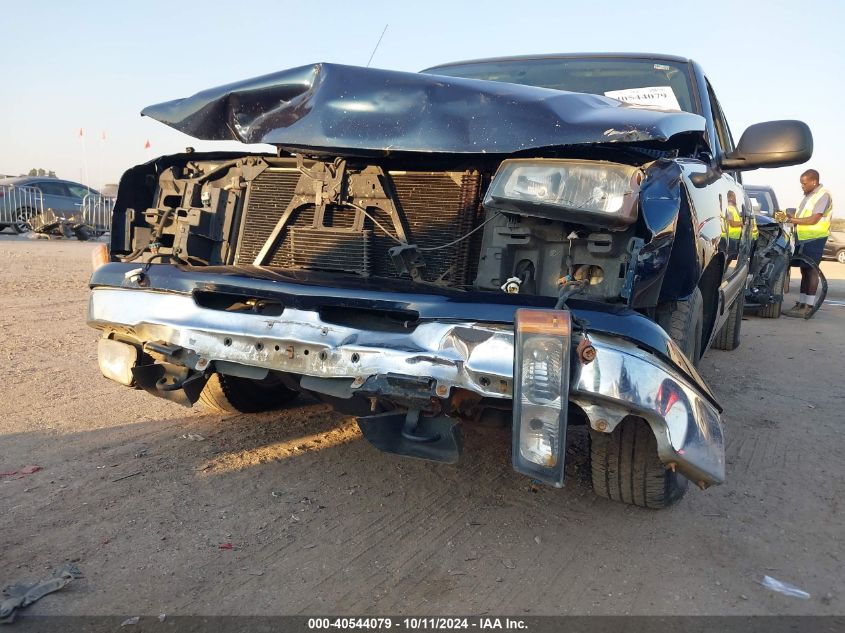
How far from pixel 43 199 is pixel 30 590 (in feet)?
58.4

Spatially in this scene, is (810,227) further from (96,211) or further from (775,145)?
(96,211)

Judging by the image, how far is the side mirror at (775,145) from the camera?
9.42 ft

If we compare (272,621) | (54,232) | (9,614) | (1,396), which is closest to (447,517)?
(272,621)

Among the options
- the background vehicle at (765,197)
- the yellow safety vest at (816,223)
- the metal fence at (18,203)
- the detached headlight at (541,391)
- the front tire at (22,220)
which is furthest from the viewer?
the front tire at (22,220)

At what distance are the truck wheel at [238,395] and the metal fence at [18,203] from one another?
15.9 m

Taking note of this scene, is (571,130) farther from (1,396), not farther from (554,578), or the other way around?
(1,396)

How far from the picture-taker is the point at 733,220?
3.89 m

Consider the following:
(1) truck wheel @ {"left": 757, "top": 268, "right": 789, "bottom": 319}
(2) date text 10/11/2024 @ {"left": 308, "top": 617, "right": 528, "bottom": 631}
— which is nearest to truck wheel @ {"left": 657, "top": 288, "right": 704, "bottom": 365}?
(2) date text 10/11/2024 @ {"left": 308, "top": 617, "right": 528, "bottom": 631}

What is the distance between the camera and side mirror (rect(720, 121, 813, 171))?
113 inches

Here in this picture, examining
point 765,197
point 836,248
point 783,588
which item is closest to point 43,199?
point 765,197

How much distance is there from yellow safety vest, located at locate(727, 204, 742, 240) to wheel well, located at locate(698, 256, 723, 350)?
0.28m

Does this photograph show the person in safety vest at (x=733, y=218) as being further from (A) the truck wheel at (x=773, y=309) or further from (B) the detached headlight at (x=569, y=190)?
(A) the truck wheel at (x=773, y=309)

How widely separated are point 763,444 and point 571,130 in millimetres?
2308

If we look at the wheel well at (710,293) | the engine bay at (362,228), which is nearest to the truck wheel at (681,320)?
the wheel well at (710,293)
